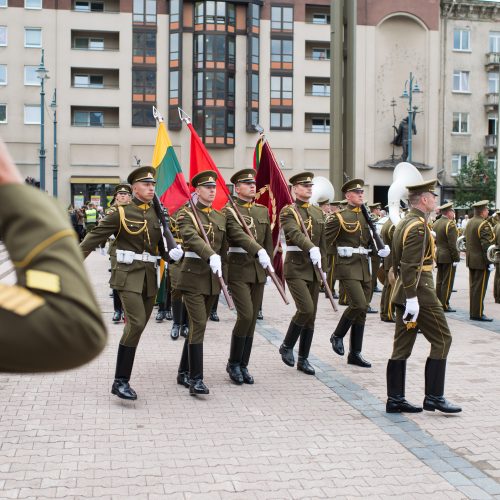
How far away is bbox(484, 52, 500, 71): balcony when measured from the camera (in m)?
55.6

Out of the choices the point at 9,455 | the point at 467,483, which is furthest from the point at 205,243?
the point at 467,483

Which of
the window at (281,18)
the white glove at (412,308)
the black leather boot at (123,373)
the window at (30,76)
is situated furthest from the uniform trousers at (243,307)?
the window at (281,18)

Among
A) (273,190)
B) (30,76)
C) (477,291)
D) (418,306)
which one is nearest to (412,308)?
(418,306)

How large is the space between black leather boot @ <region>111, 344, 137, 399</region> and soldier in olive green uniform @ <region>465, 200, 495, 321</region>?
7815 mm

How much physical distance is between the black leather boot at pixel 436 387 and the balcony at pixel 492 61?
53491 millimetres

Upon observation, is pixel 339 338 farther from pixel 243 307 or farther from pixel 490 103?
pixel 490 103

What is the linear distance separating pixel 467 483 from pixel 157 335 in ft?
22.6

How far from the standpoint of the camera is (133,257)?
7.05 m

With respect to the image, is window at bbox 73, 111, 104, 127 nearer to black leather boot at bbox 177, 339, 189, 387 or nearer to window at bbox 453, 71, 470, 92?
window at bbox 453, 71, 470, 92

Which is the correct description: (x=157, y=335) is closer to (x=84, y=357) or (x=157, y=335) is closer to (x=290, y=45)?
(x=84, y=357)

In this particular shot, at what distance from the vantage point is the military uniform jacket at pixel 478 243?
44.2 feet

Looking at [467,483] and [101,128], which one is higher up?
[101,128]

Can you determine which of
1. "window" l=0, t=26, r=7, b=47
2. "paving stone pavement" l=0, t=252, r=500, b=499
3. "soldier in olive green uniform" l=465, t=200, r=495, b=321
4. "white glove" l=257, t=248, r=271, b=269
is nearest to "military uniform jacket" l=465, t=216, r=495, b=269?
"soldier in olive green uniform" l=465, t=200, r=495, b=321

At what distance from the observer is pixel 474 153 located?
55969 millimetres
